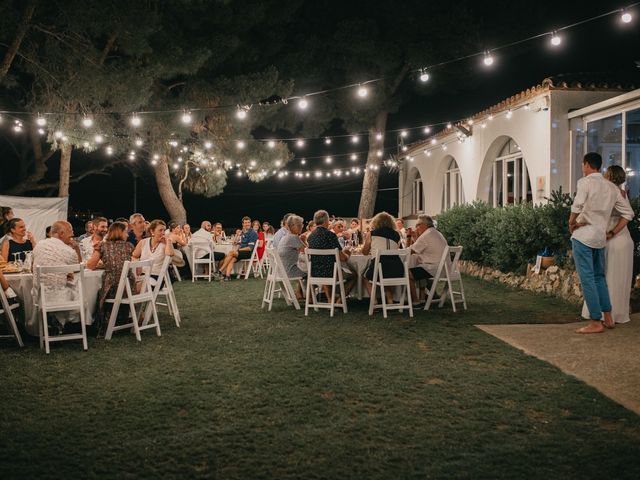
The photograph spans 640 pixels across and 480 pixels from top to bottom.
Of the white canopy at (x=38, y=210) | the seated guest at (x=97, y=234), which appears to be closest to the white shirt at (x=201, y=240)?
the seated guest at (x=97, y=234)

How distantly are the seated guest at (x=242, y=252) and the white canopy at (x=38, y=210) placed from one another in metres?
5.62

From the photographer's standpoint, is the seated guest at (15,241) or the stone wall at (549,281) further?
the stone wall at (549,281)

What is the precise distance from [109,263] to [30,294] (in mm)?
781

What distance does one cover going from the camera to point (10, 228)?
651 cm

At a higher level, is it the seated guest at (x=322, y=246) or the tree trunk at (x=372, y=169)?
the tree trunk at (x=372, y=169)

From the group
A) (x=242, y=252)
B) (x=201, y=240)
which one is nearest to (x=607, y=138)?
(x=242, y=252)

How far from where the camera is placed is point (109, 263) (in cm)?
571

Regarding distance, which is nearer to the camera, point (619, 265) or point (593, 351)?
point (593, 351)

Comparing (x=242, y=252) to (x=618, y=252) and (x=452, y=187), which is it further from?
(x=452, y=187)

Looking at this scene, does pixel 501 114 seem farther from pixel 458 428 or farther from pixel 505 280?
pixel 458 428

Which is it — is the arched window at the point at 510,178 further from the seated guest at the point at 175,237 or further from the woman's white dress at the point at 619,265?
the seated guest at the point at 175,237

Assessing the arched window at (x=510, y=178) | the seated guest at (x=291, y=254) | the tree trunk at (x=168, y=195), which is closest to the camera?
the seated guest at (x=291, y=254)

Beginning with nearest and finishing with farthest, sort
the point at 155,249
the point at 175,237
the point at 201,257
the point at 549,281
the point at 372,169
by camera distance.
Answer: the point at 155,249
the point at 549,281
the point at 175,237
the point at 201,257
the point at 372,169

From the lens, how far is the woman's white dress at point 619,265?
5.60 metres
